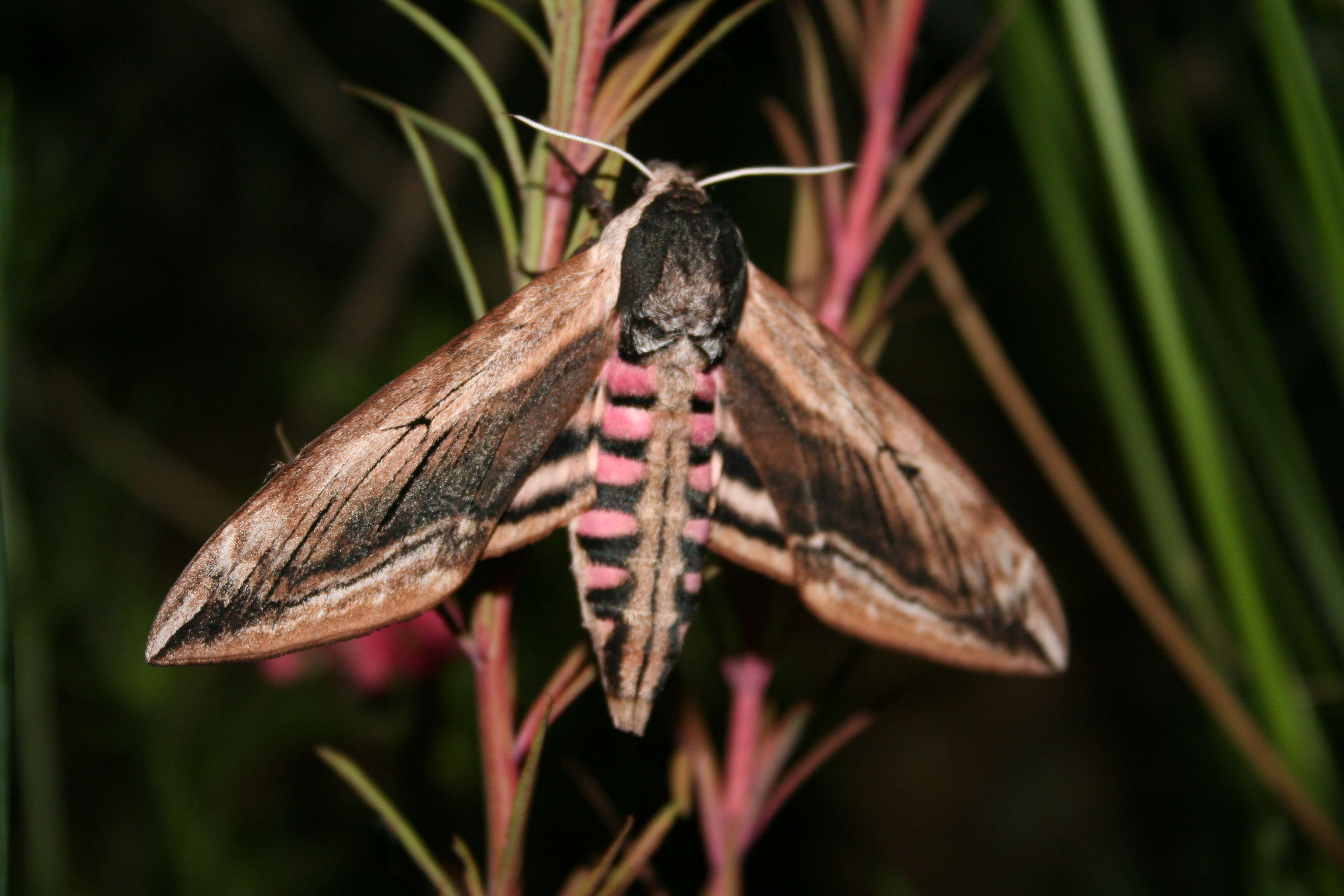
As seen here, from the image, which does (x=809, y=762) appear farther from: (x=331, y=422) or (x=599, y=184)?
(x=331, y=422)

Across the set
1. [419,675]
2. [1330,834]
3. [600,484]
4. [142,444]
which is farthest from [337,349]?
[1330,834]

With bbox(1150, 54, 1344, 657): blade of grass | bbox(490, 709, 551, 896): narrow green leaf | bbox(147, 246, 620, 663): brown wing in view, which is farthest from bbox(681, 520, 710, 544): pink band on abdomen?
bbox(1150, 54, 1344, 657): blade of grass

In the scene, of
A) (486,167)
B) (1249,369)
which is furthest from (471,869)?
(1249,369)

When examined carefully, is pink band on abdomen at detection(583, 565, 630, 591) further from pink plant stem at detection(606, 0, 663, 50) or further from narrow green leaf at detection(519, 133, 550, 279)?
pink plant stem at detection(606, 0, 663, 50)

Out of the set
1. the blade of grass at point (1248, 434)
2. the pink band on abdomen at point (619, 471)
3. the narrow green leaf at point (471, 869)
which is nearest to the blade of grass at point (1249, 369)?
the blade of grass at point (1248, 434)

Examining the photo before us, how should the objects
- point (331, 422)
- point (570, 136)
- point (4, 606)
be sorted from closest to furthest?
1. point (4, 606)
2. point (570, 136)
3. point (331, 422)

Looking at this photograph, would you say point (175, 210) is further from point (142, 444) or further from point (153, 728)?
point (153, 728)
